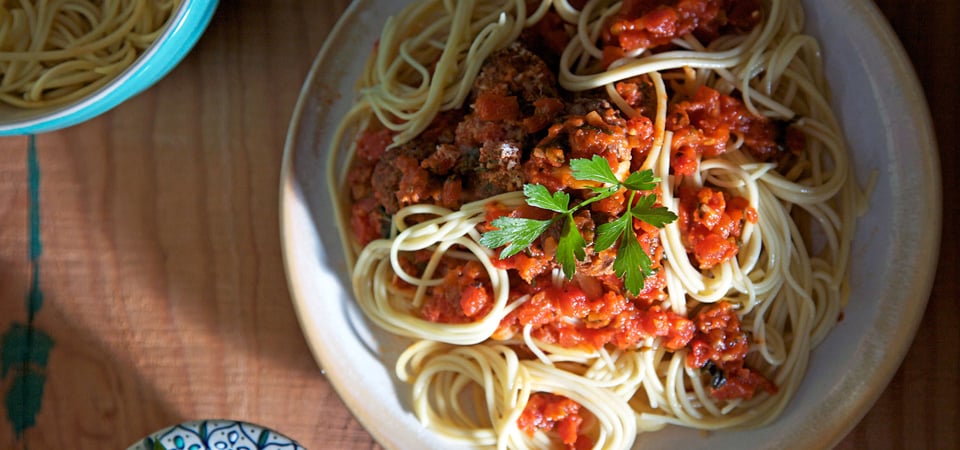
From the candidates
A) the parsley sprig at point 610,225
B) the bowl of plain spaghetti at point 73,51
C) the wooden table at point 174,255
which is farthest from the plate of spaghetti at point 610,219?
the bowl of plain spaghetti at point 73,51

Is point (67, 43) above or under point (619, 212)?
above

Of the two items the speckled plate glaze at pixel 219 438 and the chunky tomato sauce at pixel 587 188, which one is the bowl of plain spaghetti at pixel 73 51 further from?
the speckled plate glaze at pixel 219 438

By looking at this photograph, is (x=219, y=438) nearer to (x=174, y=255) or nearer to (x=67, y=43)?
(x=174, y=255)

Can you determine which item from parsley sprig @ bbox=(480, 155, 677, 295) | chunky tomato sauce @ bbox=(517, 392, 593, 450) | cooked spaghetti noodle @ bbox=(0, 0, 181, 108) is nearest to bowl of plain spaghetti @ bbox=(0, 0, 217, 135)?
cooked spaghetti noodle @ bbox=(0, 0, 181, 108)

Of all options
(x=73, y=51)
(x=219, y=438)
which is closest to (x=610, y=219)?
(x=219, y=438)

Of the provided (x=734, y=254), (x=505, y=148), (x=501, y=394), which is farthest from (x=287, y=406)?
(x=734, y=254)

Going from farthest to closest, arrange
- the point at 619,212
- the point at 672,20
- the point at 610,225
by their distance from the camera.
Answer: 1. the point at 672,20
2. the point at 619,212
3. the point at 610,225

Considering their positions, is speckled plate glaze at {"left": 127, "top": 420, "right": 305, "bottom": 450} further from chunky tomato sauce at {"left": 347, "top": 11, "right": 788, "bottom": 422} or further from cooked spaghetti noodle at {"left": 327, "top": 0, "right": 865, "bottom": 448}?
chunky tomato sauce at {"left": 347, "top": 11, "right": 788, "bottom": 422}
